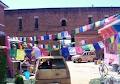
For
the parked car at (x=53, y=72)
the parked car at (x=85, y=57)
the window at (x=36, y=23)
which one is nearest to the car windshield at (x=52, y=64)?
the parked car at (x=53, y=72)

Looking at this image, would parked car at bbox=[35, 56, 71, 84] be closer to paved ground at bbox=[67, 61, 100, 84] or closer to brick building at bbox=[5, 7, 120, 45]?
paved ground at bbox=[67, 61, 100, 84]

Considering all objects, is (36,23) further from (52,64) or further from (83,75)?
(52,64)

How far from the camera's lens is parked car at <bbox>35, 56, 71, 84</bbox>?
15250 mm

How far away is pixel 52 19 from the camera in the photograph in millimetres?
65000

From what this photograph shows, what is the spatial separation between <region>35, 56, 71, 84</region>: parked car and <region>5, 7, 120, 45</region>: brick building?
47.3 metres

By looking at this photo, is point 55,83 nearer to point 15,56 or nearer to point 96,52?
point 15,56

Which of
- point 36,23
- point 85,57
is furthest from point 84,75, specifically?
point 36,23

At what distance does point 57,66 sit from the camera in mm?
A: 15758

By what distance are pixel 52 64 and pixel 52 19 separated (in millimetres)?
49277

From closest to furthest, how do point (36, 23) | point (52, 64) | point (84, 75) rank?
point (52, 64) < point (84, 75) < point (36, 23)

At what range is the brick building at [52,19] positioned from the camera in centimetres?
6450

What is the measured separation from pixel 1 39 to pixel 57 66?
6.91 m

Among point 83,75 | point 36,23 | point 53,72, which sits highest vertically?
point 36,23

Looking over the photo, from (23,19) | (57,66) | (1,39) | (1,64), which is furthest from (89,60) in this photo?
(1,64)
